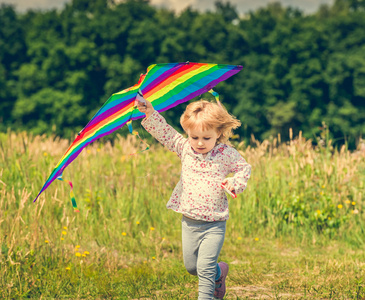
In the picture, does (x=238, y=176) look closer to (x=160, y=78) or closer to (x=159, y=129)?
(x=159, y=129)

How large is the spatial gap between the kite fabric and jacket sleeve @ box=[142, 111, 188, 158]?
146 mm

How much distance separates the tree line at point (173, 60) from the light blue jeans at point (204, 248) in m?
24.7

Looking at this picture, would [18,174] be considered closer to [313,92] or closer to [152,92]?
[152,92]

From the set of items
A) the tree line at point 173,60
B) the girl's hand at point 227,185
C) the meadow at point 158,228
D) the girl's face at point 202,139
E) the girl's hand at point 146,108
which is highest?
the tree line at point 173,60

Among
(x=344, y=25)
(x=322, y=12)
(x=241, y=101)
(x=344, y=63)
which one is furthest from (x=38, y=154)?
(x=322, y=12)

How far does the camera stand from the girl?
3.37 m

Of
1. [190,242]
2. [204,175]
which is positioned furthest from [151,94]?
[190,242]

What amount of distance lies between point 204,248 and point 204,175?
1.68 ft

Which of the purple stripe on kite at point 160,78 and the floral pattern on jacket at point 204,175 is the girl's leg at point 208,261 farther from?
the purple stripe on kite at point 160,78

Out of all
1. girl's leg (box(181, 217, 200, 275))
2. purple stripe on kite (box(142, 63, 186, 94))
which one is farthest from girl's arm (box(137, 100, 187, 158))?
girl's leg (box(181, 217, 200, 275))

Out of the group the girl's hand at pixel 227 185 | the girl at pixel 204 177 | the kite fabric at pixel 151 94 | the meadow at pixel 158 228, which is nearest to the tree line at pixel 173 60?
the meadow at pixel 158 228

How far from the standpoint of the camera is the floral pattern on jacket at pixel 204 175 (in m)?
3.38

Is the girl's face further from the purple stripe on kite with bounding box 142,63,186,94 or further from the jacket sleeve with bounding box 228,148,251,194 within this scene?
the purple stripe on kite with bounding box 142,63,186,94

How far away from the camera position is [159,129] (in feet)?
11.5
